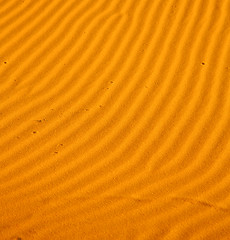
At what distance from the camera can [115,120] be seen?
3.51 meters

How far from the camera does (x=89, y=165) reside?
3.12 m

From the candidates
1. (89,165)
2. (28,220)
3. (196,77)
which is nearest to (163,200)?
(89,165)

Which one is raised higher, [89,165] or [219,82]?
[219,82]

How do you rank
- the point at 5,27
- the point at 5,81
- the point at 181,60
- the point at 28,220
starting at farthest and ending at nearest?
the point at 5,27, the point at 181,60, the point at 5,81, the point at 28,220

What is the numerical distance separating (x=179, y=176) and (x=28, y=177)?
3.97ft

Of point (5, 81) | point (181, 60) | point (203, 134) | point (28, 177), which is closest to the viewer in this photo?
point (28, 177)

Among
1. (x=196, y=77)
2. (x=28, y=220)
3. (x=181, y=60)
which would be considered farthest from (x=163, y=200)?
(x=181, y=60)

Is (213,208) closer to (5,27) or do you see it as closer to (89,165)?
(89,165)

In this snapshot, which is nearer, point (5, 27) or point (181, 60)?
point (181, 60)

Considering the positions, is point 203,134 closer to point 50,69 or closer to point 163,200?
point 163,200

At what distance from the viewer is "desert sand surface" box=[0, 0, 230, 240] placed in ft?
9.11

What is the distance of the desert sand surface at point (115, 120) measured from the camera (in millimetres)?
2777

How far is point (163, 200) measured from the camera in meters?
2.88

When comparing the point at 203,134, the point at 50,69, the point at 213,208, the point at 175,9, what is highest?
the point at 175,9
